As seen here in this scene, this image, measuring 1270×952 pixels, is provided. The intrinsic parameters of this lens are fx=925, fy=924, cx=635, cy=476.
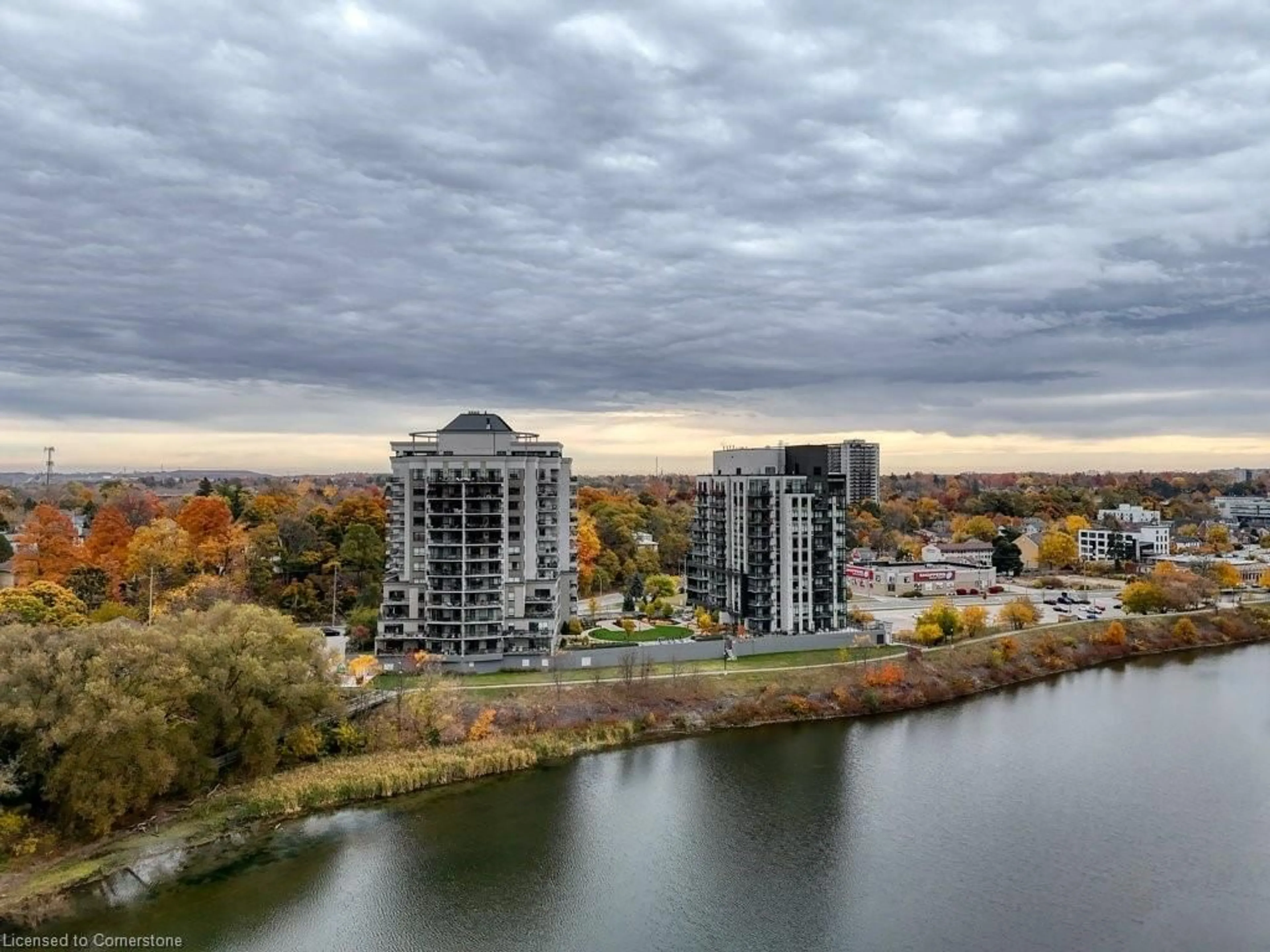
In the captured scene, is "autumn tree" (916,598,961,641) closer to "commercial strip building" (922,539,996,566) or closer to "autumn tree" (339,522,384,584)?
"commercial strip building" (922,539,996,566)

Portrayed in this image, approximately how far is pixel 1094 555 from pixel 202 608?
73.3 m

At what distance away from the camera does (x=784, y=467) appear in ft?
153

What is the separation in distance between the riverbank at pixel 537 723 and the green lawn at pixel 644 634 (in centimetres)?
464

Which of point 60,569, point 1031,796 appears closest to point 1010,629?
point 1031,796

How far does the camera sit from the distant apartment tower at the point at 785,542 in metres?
44.8

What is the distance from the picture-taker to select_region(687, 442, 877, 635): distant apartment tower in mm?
44844

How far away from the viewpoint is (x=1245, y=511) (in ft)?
380

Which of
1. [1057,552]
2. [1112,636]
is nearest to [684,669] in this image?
[1112,636]

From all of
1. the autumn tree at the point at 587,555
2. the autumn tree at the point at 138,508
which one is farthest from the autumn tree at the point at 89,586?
the autumn tree at the point at 587,555

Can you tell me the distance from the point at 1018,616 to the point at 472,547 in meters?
29.8

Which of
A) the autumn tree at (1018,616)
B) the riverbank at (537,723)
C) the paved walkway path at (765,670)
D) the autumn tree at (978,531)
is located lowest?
the riverbank at (537,723)

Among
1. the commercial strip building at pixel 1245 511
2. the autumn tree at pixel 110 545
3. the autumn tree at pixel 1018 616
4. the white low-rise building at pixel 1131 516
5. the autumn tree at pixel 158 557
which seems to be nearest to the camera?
the autumn tree at pixel 158 557

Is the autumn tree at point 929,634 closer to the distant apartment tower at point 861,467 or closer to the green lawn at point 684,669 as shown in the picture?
the green lawn at point 684,669

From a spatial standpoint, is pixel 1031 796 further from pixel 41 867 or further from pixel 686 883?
pixel 41 867
